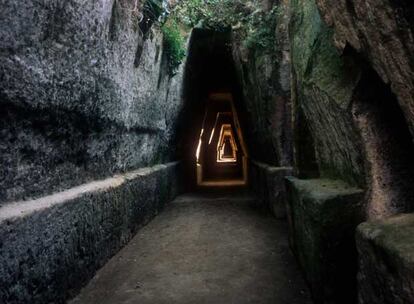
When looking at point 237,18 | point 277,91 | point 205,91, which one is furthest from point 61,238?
point 205,91

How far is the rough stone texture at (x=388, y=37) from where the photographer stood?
1566 mm

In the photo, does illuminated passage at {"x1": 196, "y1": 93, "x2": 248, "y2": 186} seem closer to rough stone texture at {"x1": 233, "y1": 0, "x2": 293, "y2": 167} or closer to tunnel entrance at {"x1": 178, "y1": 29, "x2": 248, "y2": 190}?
tunnel entrance at {"x1": 178, "y1": 29, "x2": 248, "y2": 190}

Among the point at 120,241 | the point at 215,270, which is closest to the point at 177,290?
the point at 215,270

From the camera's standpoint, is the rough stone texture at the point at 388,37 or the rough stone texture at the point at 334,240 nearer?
the rough stone texture at the point at 388,37

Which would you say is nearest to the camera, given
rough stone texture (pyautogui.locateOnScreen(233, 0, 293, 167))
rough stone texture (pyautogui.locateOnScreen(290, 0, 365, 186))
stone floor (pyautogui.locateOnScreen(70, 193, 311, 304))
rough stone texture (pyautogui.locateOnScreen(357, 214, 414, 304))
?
rough stone texture (pyautogui.locateOnScreen(357, 214, 414, 304))

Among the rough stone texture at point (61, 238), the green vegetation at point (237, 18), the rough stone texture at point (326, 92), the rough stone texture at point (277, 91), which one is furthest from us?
the green vegetation at point (237, 18)

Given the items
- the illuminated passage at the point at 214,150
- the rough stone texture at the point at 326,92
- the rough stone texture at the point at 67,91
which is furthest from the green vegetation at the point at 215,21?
the illuminated passage at the point at 214,150

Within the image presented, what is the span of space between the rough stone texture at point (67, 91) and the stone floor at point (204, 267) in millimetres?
1052

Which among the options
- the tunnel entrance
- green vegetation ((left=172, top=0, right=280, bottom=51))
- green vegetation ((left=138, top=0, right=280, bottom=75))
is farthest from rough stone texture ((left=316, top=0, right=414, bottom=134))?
the tunnel entrance

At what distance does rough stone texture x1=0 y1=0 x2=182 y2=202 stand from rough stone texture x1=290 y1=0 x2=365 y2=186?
6.70 feet

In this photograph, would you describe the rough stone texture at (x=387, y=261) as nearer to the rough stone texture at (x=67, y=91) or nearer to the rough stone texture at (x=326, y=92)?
the rough stone texture at (x=326, y=92)

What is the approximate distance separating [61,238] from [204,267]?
5.14ft

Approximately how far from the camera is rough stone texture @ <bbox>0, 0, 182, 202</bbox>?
2357mm

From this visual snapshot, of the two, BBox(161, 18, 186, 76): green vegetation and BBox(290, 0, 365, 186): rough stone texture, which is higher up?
BBox(161, 18, 186, 76): green vegetation
